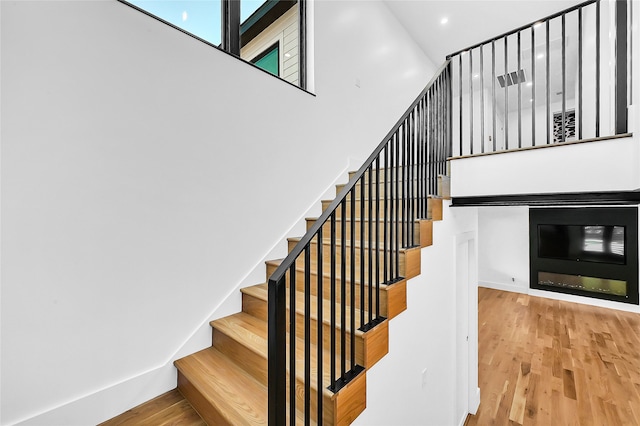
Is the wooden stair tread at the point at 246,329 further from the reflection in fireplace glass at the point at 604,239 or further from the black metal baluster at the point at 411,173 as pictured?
the reflection in fireplace glass at the point at 604,239

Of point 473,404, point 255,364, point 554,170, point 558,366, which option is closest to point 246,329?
point 255,364

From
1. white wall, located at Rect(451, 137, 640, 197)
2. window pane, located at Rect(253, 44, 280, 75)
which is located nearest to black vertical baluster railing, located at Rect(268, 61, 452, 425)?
white wall, located at Rect(451, 137, 640, 197)

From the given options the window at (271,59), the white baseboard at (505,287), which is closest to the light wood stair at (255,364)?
the window at (271,59)

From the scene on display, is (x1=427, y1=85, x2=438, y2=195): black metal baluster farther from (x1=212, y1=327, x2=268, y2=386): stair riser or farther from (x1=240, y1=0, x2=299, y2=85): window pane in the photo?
(x1=212, y1=327, x2=268, y2=386): stair riser

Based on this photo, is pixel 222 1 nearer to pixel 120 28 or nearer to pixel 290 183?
pixel 120 28

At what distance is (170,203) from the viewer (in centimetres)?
186

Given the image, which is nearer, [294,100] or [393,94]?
[294,100]

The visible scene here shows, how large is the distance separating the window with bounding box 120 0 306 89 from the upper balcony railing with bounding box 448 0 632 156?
1.59 metres

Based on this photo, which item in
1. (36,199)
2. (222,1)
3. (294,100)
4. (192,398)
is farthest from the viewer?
(294,100)

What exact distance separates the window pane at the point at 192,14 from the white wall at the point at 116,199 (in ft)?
0.59

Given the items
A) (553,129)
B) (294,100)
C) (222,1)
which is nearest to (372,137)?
(294,100)

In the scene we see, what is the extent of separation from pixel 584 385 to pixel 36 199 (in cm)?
532

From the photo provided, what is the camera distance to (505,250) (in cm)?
704

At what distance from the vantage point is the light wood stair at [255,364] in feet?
4.57
